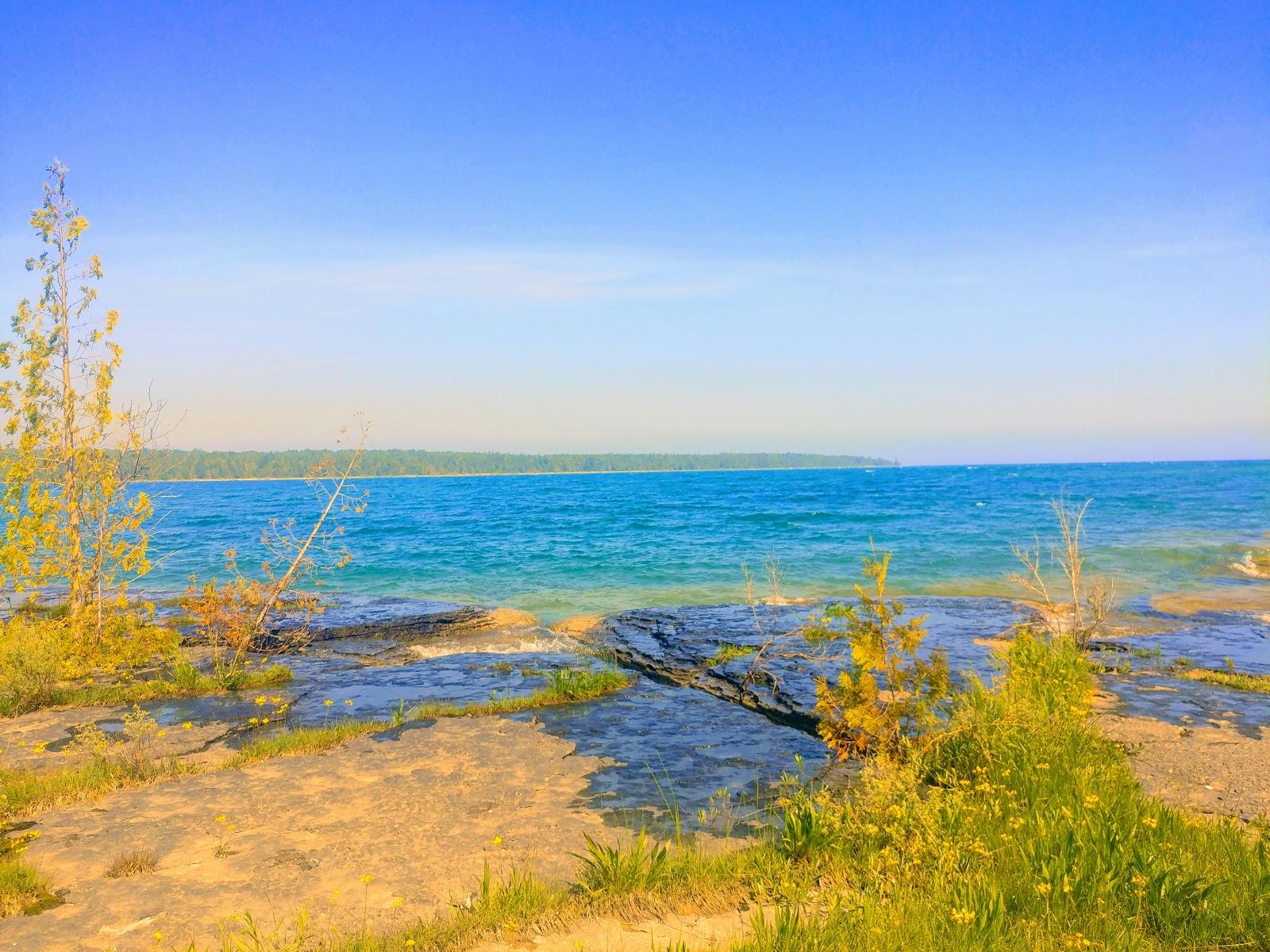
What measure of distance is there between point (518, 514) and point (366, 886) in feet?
173

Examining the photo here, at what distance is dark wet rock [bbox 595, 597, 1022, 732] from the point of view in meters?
10.9

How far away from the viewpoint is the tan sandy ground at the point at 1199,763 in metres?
6.53

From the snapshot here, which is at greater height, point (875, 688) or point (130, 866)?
point (875, 688)

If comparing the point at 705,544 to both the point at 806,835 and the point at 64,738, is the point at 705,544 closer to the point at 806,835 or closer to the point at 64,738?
the point at 64,738

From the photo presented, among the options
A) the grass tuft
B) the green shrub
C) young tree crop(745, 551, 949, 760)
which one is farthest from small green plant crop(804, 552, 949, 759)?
the green shrub

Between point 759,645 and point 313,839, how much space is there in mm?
9291

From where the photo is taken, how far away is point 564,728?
360 inches

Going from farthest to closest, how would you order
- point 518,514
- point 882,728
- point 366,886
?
point 518,514, point 882,728, point 366,886

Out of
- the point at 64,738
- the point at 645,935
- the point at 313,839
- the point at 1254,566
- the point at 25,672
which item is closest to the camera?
the point at 645,935

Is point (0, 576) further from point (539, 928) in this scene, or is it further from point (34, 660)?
point (539, 928)

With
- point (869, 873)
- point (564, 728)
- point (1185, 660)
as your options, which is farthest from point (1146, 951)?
point (1185, 660)

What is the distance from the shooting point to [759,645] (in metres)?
14.0

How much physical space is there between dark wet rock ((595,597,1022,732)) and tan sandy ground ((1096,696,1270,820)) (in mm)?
3142

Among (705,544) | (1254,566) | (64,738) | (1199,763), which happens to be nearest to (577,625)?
(64,738)
